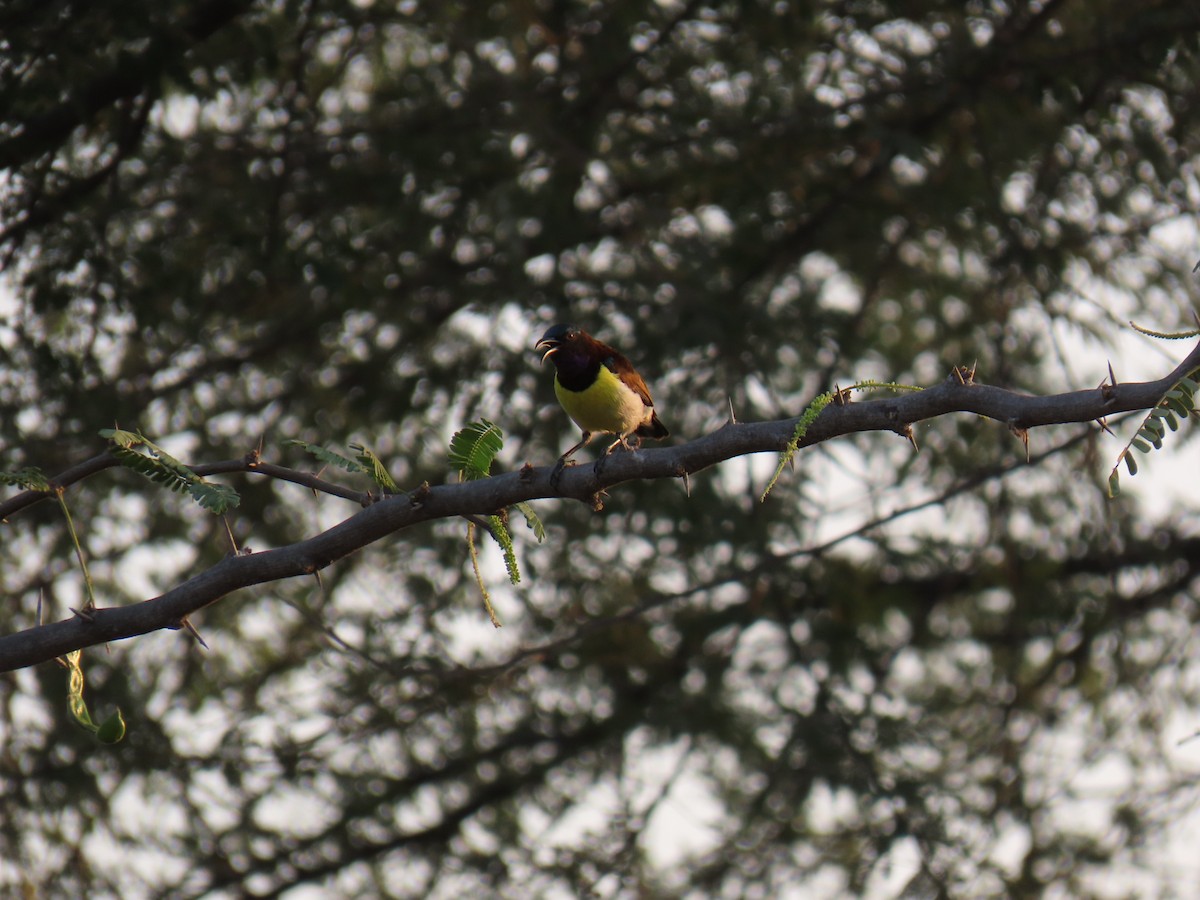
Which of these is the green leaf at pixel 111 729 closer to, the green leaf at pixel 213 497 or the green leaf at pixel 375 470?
the green leaf at pixel 213 497

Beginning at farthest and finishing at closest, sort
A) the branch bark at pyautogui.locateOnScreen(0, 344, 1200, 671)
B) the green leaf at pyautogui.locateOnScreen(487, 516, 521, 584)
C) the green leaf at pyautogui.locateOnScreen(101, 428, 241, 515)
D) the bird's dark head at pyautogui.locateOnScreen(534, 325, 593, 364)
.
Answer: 1. the bird's dark head at pyautogui.locateOnScreen(534, 325, 593, 364)
2. the green leaf at pyautogui.locateOnScreen(487, 516, 521, 584)
3. the green leaf at pyautogui.locateOnScreen(101, 428, 241, 515)
4. the branch bark at pyautogui.locateOnScreen(0, 344, 1200, 671)

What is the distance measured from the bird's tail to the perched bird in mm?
278

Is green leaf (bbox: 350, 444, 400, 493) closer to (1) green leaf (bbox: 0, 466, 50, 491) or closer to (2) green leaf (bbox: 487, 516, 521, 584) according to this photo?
(2) green leaf (bbox: 487, 516, 521, 584)

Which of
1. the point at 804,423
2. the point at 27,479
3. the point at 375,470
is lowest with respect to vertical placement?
the point at 804,423

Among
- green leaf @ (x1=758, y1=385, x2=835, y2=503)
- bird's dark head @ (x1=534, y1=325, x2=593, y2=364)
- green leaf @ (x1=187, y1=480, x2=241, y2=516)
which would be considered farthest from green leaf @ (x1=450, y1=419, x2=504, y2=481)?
bird's dark head @ (x1=534, y1=325, x2=593, y2=364)

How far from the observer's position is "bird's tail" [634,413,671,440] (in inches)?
261

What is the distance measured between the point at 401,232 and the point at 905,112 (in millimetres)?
3055

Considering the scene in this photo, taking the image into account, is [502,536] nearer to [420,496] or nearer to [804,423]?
[420,496]

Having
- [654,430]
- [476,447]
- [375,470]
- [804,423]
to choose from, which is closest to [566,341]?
[654,430]

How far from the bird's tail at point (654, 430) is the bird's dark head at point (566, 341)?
0.61 m

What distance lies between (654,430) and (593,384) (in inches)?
32.5

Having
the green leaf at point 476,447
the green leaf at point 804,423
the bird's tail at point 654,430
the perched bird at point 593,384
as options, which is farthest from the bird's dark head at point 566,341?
the green leaf at point 804,423

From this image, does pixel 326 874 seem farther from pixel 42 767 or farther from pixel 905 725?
pixel 905 725

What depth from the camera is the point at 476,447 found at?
10.7 ft
